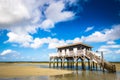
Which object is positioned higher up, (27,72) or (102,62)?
(102,62)

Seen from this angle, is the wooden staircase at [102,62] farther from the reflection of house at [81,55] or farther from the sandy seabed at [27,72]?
the sandy seabed at [27,72]

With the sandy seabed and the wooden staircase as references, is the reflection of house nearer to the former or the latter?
the wooden staircase

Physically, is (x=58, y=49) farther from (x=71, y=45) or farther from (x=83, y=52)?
(x=83, y=52)

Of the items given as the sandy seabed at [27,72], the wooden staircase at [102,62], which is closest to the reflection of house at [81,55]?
the wooden staircase at [102,62]

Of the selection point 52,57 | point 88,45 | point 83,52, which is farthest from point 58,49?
point 83,52

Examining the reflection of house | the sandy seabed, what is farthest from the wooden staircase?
the sandy seabed

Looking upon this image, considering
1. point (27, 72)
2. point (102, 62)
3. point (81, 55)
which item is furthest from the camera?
point (81, 55)

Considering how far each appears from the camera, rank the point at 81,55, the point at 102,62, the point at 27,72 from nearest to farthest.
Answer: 1. the point at 27,72
2. the point at 102,62
3. the point at 81,55

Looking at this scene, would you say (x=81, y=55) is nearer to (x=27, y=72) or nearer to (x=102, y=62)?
(x=102, y=62)

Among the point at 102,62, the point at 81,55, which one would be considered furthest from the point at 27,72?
the point at 102,62

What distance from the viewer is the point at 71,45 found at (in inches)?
1485

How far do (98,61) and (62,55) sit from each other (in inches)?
488

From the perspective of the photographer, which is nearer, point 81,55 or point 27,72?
point 27,72

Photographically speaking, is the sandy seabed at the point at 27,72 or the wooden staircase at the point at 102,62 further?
the wooden staircase at the point at 102,62
